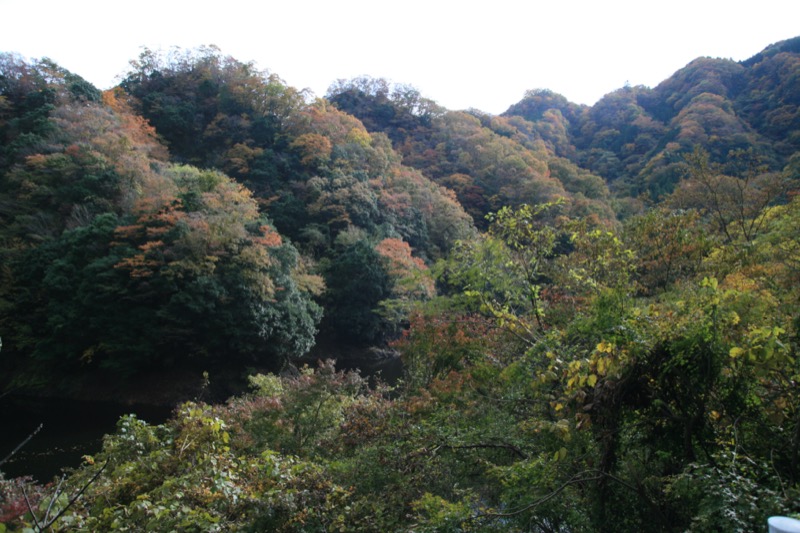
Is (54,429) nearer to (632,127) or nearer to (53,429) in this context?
(53,429)

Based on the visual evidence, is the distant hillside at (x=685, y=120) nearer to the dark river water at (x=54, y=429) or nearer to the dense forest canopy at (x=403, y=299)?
the dense forest canopy at (x=403, y=299)

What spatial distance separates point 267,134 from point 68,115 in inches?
410

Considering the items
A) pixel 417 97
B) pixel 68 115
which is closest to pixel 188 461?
pixel 68 115

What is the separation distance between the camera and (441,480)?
3467 millimetres

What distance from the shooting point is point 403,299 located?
58.3 feet

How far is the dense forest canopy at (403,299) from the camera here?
2547 mm

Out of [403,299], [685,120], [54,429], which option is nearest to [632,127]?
[685,120]

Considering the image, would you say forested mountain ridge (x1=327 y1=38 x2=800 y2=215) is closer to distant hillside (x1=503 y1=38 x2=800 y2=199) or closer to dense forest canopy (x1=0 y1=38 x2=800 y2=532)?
distant hillside (x1=503 y1=38 x2=800 y2=199)

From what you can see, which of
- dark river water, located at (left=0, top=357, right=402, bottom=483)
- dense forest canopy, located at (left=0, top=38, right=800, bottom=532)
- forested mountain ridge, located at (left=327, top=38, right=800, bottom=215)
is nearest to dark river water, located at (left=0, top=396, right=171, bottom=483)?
dark river water, located at (left=0, top=357, right=402, bottom=483)

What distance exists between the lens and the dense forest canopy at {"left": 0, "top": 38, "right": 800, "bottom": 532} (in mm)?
2547

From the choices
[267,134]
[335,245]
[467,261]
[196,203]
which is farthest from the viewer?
[267,134]

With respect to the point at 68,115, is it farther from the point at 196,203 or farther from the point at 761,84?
the point at 761,84

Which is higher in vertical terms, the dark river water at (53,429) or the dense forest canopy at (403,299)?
the dense forest canopy at (403,299)

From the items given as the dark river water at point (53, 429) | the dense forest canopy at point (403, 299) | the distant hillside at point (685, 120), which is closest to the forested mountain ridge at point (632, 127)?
the distant hillside at point (685, 120)
